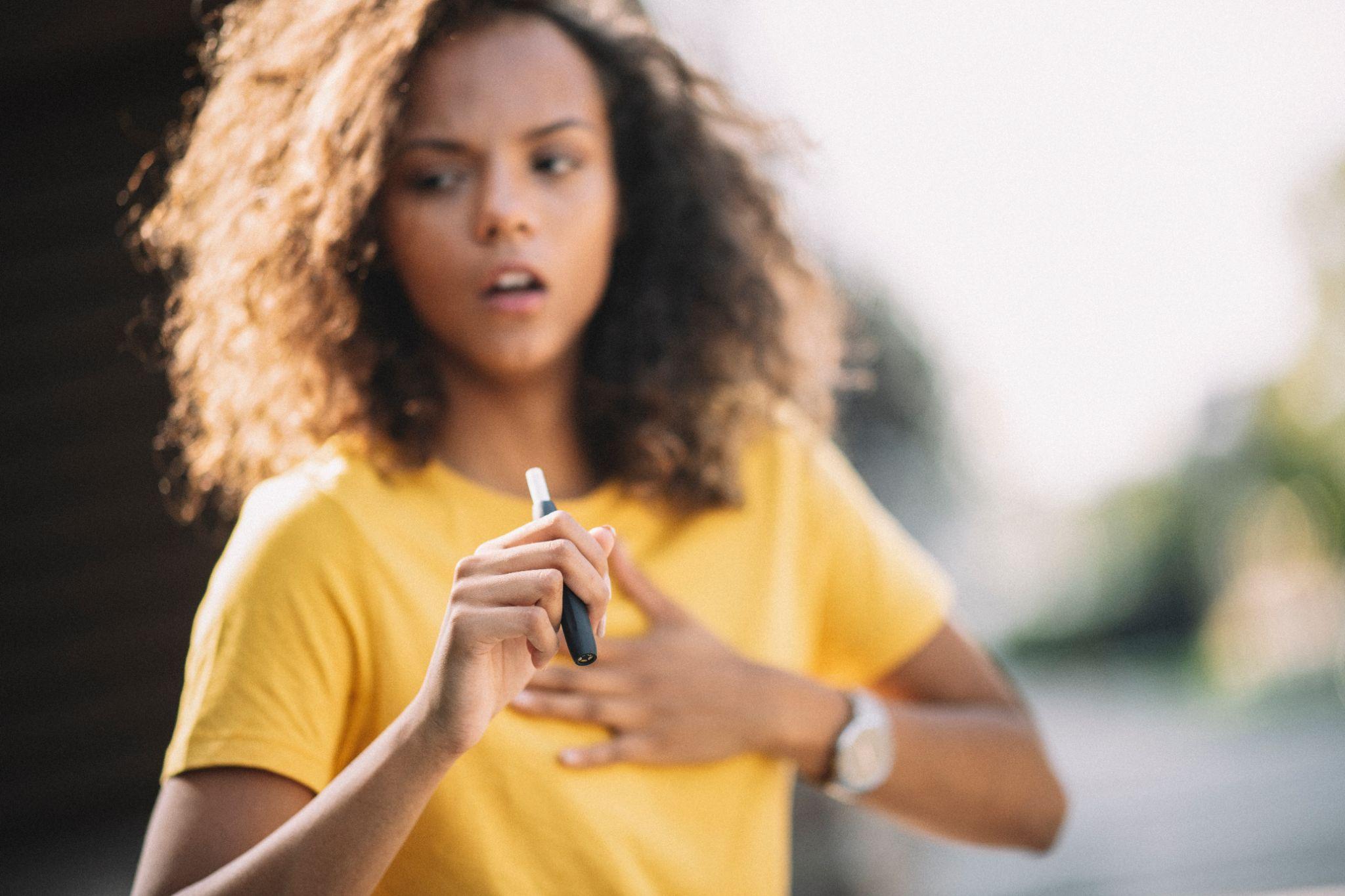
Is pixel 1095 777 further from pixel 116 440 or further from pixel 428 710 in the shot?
pixel 428 710

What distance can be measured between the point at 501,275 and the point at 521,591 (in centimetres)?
50

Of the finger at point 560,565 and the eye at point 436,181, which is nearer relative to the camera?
the finger at point 560,565

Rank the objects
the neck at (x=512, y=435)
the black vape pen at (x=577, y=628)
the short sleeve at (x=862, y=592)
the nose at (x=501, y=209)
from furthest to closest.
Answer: the short sleeve at (x=862, y=592), the neck at (x=512, y=435), the nose at (x=501, y=209), the black vape pen at (x=577, y=628)

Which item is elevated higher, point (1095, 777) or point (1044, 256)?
point (1044, 256)

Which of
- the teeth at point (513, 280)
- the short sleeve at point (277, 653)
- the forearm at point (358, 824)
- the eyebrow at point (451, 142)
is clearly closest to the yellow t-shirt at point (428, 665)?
the short sleeve at point (277, 653)

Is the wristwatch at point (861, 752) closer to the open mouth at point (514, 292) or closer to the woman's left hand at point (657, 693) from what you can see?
the woman's left hand at point (657, 693)

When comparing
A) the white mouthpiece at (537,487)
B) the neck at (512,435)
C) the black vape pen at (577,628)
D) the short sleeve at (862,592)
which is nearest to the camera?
the black vape pen at (577,628)

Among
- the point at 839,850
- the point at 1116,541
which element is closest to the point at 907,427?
the point at 839,850

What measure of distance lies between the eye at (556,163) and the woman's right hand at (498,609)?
1.84 ft

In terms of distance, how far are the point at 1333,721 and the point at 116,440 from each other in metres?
16.7

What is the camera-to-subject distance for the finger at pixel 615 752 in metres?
1.16

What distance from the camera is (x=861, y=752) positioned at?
55.0 inches

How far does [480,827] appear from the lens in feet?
3.60

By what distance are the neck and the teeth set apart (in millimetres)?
161
